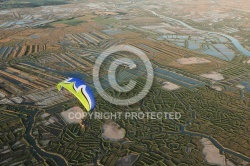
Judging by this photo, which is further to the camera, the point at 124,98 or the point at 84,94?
the point at 124,98

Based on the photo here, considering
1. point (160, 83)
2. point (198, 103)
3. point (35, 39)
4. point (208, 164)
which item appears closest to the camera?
point (208, 164)

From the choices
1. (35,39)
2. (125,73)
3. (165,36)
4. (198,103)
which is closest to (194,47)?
(165,36)

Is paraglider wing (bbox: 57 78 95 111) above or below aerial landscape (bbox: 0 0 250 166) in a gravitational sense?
above

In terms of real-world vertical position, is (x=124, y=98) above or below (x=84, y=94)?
below

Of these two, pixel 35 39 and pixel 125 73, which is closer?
pixel 125 73

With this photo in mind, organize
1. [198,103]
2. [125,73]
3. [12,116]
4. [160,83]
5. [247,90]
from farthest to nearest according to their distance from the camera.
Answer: [125,73], [160,83], [247,90], [198,103], [12,116]

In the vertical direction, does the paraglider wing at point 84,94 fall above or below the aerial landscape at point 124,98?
above

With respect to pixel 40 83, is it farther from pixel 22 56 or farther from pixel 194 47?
pixel 194 47

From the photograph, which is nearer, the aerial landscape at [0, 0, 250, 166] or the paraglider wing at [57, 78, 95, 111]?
the aerial landscape at [0, 0, 250, 166]
